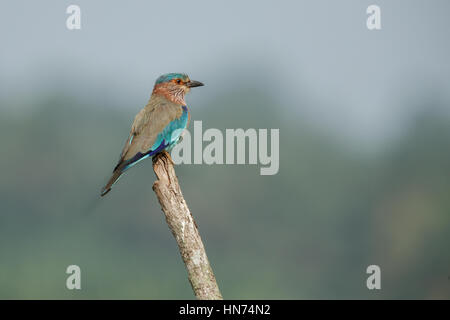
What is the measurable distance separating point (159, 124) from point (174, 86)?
4.67ft

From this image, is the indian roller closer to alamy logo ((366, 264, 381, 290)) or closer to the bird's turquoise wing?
the bird's turquoise wing

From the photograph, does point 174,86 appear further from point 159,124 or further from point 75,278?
point 75,278

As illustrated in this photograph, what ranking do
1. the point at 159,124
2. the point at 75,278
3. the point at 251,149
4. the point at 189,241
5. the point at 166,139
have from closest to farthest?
1. the point at 189,241
2. the point at 166,139
3. the point at 159,124
4. the point at 75,278
5. the point at 251,149

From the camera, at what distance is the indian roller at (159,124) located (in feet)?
31.0

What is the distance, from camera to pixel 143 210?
323 ft

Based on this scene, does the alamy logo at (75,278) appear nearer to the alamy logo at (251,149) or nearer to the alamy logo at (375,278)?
the alamy logo at (375,278)

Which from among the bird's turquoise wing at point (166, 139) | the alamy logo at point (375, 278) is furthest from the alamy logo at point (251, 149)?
the bird's turquoise wing at point (166, 139)

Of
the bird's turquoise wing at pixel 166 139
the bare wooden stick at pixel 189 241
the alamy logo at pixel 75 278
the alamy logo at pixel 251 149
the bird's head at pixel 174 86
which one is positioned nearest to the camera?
the bare wooden stick at pixel 189 241

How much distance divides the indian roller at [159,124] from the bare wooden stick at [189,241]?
0.84 meters

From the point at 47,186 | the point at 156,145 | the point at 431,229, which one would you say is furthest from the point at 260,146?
the point at 156,145

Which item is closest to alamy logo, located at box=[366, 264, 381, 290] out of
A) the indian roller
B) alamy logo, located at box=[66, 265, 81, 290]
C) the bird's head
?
alamy logo, located at box=[66, 265, 81, 290]

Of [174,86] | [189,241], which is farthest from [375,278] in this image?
[189,241]

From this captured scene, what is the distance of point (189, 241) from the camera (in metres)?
8.19

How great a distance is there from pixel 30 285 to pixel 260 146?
111 ft
